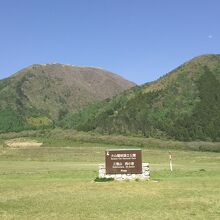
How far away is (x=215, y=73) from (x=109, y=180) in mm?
128668

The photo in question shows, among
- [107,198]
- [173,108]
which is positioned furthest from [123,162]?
[173,108]

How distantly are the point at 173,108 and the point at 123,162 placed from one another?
111 meters

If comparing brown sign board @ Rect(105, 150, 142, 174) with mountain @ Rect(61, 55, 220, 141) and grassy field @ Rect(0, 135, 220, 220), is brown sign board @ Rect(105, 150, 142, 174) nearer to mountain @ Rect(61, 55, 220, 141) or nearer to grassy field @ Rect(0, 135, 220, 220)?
grassy field @ Rect(0, 135, 220, 220)

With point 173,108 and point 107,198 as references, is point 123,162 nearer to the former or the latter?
point 107,198

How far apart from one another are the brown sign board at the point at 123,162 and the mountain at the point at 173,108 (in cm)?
8894

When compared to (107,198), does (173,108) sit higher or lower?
higher

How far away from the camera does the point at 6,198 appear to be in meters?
24.3

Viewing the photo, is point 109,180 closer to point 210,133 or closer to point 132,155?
point 132,155

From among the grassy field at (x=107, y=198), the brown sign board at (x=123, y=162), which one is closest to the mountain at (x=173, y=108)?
the brown sign board at (x=123, y=162)

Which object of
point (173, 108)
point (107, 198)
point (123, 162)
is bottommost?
point (107, 198)

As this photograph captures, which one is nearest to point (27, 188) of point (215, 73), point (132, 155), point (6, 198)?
point (6, 198)

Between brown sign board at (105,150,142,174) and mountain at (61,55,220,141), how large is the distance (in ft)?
292

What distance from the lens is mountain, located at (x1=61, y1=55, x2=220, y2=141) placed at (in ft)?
432

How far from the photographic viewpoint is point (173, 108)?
145m
